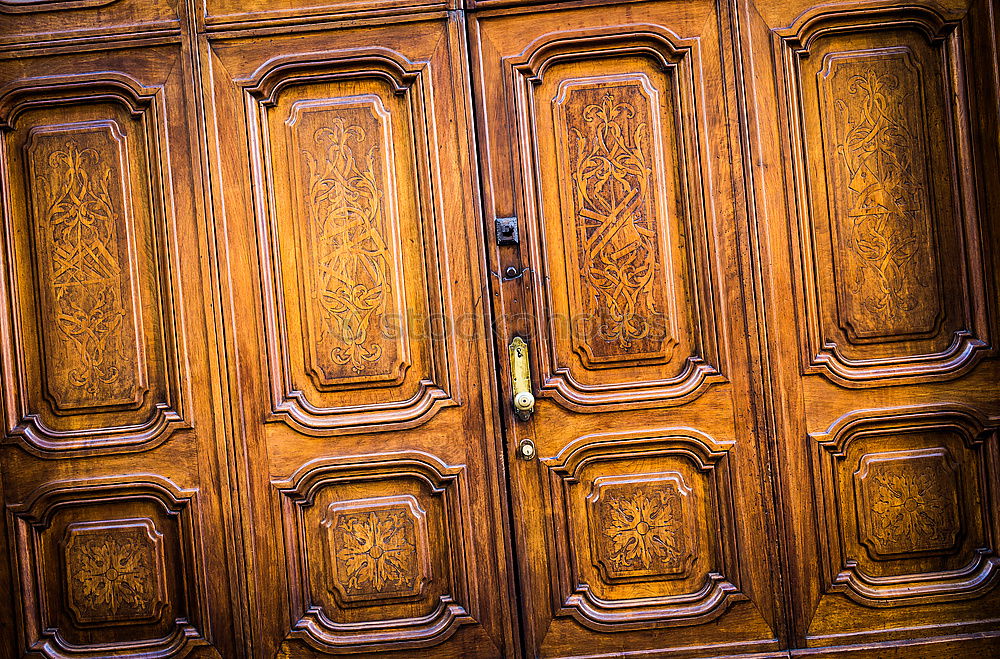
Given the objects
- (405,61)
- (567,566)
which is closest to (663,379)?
(567,566)

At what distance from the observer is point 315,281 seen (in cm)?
229

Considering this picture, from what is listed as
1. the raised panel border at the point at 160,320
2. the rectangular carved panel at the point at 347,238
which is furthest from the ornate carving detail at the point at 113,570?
the rectangular carved panel at the point at 347,238

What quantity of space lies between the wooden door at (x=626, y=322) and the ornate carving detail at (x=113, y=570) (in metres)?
1.14

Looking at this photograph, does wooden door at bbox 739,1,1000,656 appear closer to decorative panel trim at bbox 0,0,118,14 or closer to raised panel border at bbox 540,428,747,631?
raised panel border at bbox 540,428,747,631

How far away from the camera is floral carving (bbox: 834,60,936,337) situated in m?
2.27

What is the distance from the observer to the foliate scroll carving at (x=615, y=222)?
228 cm

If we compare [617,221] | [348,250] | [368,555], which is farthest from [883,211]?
[368,555]

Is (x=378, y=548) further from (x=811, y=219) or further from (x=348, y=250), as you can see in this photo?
(x=811, y=219)

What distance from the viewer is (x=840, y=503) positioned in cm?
228

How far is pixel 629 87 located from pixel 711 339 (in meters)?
0.80

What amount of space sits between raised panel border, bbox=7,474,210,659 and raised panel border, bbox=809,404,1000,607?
1891mm

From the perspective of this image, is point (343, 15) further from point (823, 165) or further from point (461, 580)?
point (461, 580)

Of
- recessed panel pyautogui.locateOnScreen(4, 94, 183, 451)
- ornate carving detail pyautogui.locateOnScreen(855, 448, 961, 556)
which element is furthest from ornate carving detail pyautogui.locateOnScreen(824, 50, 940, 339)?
recessed panel pyautogui.locateOnScreen(4, 94, 183, 451)

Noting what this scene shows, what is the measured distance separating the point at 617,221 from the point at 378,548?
1235 mm
